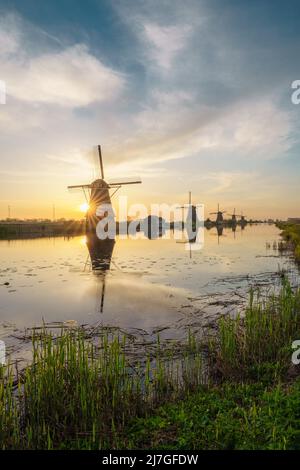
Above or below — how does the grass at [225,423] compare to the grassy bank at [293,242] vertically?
below

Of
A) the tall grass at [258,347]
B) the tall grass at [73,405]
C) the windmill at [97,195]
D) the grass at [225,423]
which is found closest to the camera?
the grass at [225,423]

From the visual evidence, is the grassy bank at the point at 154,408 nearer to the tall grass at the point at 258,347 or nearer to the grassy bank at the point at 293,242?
the tall grass at the point at 258,347

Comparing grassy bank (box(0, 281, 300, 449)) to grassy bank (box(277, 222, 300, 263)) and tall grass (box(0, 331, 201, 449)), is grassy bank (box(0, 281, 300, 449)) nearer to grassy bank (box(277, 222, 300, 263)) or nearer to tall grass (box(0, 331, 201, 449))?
tall grass (box(0, 331, 201, 449))

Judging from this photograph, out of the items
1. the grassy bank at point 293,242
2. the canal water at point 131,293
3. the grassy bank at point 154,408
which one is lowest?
the canal water at point 131,293

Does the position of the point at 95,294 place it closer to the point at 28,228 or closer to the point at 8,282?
the point at 8,282

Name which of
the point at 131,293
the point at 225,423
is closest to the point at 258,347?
the point at 225,423

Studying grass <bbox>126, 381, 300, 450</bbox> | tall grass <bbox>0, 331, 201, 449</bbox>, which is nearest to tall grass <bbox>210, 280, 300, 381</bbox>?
grass <bbox>126, 381, 300, 450</bbox>

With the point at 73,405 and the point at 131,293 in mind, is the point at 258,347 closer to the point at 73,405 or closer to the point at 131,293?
the point at 73,405

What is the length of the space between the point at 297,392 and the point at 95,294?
39.5 feet

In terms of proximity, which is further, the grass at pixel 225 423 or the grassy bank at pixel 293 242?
the grassy bank at pixel 293 242

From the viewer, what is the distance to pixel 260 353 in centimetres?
767

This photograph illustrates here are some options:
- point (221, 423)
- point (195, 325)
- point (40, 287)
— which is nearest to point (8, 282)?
point (40, 287)

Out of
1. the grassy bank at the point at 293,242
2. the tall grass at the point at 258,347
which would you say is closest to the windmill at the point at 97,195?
the grassy bank at the point at 293,242

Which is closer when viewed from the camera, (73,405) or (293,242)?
(73,405)
